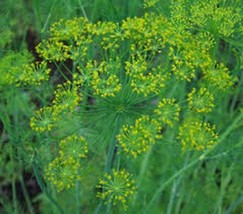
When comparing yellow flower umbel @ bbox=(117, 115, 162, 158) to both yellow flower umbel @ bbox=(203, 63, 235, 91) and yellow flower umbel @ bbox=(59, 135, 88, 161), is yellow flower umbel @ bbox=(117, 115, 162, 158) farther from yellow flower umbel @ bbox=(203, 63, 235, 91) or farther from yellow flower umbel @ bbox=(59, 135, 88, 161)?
yellow flower umbel @ bbox=(203, 63, 235, 91)

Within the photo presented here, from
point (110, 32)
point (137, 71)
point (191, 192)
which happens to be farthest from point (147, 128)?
point (191, 192)

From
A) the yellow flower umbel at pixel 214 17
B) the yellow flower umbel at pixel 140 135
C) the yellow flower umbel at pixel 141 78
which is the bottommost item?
the yellow flower umbel at pixel 140 135

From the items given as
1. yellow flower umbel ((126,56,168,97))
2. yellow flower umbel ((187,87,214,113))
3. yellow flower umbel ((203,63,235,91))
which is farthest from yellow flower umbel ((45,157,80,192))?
yellow flower umbel ((203,63,235,91))

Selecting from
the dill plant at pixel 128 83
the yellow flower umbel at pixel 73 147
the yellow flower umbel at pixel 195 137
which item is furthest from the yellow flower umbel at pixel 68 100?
the yellow flower umbel at pixel 195 137

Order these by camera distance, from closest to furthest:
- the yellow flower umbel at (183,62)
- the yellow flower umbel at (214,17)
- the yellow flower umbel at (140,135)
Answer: the yellow flower umbel at (140,135) → the yellow flower umbel at (183,62) → the yellow flower umbel at (214,17)

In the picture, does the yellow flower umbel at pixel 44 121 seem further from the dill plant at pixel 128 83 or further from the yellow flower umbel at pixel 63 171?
the yellow flower umbel at pixel 63 171

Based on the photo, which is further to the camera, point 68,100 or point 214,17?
point 214,17

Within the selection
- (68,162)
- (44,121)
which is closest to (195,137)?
(68,162)

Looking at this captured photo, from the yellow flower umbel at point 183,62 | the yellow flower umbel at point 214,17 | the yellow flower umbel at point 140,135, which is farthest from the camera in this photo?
the yellow flower umbel at point 214,17

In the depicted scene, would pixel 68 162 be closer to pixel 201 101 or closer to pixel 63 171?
pixel 63 171
